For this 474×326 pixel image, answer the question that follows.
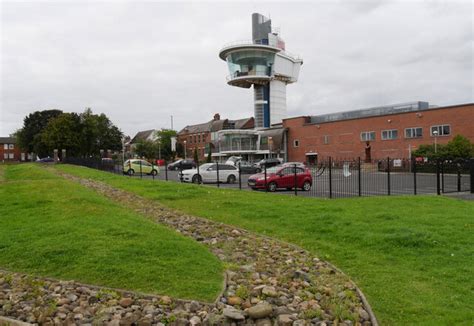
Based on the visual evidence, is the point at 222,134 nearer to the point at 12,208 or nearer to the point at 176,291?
the point at 12,208

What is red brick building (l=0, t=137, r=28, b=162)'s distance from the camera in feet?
395

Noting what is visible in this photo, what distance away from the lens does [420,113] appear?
170 ft

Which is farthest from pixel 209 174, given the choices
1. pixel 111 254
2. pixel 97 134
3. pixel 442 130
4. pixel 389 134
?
pixel 97 134

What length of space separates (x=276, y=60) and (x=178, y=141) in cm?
3304

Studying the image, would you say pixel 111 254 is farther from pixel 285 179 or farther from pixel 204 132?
pixel 204 132

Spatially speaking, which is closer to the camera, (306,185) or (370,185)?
(370,185)

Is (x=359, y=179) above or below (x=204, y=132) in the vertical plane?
below

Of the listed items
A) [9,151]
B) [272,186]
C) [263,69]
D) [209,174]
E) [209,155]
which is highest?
[263,69]

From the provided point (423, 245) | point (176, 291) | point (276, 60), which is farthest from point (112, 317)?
point (276, 60)

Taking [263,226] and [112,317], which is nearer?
→ [112,317]

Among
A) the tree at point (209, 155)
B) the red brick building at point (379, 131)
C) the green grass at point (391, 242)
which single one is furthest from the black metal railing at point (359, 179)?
the tree at point (209, 155)

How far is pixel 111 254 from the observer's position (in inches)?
263

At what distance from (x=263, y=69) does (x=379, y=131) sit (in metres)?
33.9

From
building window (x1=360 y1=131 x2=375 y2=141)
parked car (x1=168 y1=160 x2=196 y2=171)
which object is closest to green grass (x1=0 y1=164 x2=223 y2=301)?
parked car (x1=168 y1=160 x2=196 y2=171)
